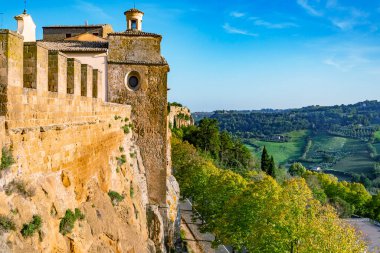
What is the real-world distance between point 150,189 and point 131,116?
14.4 ft

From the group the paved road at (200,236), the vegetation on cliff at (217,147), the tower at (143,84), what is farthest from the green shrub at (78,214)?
the vegetation on cliff at (217,147)

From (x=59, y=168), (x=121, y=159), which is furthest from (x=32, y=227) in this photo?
(x=121, y=159)

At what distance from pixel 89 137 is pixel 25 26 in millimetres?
14477

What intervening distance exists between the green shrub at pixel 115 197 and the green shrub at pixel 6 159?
7884mm

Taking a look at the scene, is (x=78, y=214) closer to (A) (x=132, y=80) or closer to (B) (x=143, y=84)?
(B) (x=143, y=84)

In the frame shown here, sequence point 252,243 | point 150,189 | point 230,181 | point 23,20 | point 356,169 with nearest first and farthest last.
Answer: point 252,243 → point 150,189 → point 23,20 → point 230,181 → point 356,169

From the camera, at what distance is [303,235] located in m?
17.8

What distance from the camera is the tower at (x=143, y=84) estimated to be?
21.0 m

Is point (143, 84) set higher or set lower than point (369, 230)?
higher

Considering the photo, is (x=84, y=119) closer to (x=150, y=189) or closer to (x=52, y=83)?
(x=52, y=83)

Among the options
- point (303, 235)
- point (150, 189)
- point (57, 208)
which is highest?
point (57, 208)

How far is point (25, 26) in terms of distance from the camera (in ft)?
75.4

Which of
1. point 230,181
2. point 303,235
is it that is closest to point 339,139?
point 230,181

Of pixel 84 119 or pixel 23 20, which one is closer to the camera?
pixel 84 119
